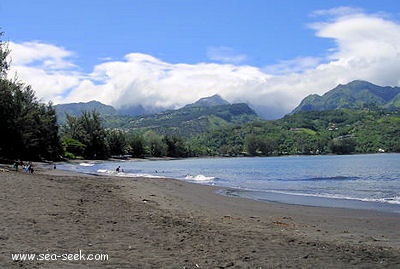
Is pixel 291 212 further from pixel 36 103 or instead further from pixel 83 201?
pixel 36 103

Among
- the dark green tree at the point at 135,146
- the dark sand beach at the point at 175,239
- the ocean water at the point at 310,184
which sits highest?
the dark green tree at the point at 135,146

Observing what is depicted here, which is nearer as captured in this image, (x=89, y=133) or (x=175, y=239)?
(x=175, y=239)

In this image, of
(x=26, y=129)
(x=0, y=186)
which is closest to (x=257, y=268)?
(x=0, y=186)

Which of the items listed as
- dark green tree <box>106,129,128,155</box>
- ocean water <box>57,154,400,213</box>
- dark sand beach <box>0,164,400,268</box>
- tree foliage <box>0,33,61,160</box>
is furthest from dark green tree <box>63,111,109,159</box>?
dark sand beach <box>0,164,400,268</box>

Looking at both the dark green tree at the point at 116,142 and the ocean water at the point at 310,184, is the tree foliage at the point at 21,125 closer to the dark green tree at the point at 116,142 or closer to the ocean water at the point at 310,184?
the ocean water at the point at 310,184

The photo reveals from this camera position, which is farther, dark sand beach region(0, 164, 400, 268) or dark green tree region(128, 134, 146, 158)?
dark green tree region(128, 134, 146, 158)

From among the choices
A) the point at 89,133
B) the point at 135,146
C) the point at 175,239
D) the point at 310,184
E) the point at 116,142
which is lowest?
the point at 310,184

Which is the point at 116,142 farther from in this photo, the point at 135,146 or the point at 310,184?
the point at 310,184

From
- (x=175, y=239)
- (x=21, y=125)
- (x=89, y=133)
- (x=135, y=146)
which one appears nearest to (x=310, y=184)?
(x=175, y=239)

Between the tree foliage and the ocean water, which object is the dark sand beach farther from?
the tree foliage

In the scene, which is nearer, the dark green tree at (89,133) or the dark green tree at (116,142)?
the dark green tree at (89,133)

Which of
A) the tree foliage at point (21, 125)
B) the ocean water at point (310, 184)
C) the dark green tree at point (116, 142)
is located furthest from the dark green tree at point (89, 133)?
the ocean water at point (310, 184)

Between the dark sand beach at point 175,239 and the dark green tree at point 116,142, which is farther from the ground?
the dark green tree at point 116,142

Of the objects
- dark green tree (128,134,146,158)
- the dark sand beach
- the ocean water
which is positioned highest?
dark green tree (128,134,146,158)
